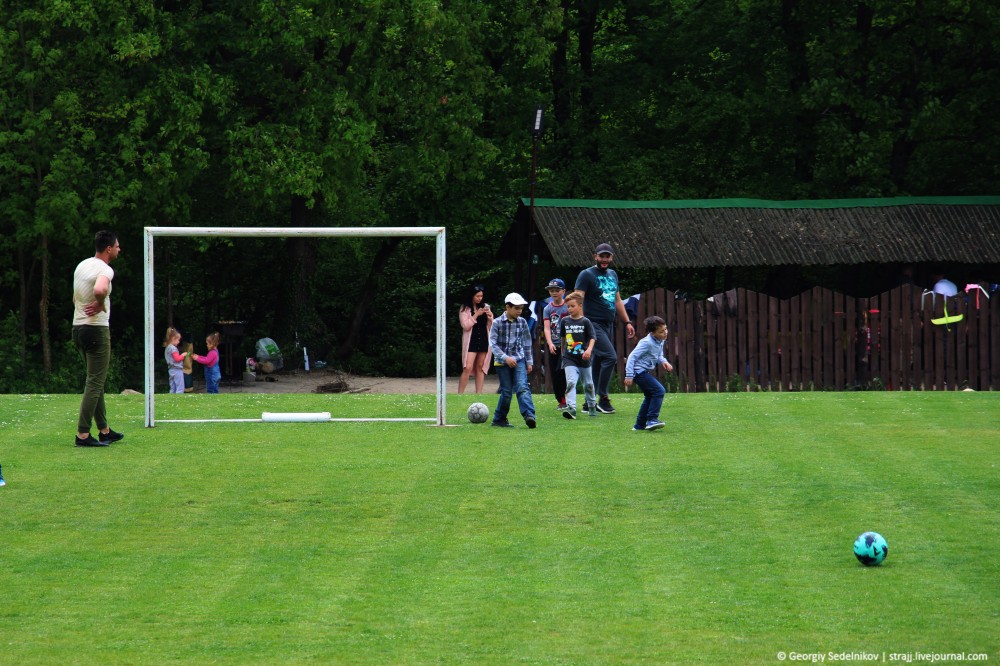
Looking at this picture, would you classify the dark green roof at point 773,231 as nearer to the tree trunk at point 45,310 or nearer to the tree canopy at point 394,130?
the tree canopy at point 394,130

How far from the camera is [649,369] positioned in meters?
15.0

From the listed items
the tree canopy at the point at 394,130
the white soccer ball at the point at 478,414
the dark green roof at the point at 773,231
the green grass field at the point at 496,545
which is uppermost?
the tree canopy at the point at 394,130

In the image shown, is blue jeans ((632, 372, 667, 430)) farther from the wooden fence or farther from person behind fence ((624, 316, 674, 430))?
the wooden fence

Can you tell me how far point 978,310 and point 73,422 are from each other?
16.9m

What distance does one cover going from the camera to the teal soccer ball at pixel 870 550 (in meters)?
8.16

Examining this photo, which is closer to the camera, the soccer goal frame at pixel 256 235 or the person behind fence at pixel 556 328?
the soccer goal frame at pixel 256 235

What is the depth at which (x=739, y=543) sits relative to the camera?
351 inches

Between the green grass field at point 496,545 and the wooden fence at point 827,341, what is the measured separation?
9.62 metres

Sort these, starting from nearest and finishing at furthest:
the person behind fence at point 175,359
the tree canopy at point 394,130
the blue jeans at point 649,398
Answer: the blue jeans at point 649,398 < the person behind fence at point 175,359 < the tree canopy at point 394,130

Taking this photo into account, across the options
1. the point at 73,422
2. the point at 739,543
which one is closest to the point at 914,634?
the point at 739,543

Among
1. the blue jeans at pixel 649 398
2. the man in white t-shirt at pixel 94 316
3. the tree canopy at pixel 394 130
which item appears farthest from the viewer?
the tree canopy at pixel 394 130

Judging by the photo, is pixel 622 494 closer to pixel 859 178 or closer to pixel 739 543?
pixel 739 543

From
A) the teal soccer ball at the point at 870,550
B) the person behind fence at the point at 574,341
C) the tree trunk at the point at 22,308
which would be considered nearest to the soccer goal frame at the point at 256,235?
the person behind fence at the point at 574,341

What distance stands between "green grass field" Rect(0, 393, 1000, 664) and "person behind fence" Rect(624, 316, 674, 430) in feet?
1.03
